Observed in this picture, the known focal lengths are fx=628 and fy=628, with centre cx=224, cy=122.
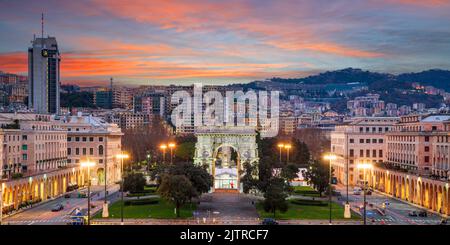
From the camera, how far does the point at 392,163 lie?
223 ft

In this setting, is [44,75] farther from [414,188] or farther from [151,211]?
[414,188]

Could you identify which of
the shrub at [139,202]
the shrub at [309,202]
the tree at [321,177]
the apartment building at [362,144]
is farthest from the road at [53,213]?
the apartment building at [362,144]

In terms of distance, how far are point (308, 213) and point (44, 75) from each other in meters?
131

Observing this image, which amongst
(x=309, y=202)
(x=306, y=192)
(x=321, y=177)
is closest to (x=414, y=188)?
(x=321, y=177)

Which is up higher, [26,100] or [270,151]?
[26,100]

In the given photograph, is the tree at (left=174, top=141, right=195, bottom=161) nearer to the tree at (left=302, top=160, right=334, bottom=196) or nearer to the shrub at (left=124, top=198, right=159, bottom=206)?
the tree at (left=302, top=160, right=334, bottom=196)

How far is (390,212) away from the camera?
4444cm

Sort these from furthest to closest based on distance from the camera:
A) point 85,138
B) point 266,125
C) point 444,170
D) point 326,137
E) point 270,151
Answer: point 266,125, point 326,137, point 270,151, point 85,138, point 444,170

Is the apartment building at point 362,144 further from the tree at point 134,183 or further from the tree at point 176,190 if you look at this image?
the tree at point 176,190

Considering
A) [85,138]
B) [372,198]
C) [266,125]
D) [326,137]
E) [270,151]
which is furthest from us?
[266,125]
